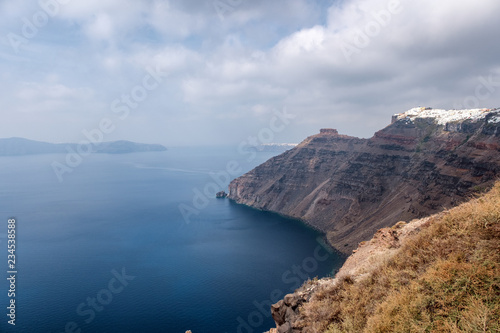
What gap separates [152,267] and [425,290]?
274 ft

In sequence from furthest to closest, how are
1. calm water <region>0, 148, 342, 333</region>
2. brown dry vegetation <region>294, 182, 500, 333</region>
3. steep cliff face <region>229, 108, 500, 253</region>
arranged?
steep cliff face <region>229, 108, 500, 253</region> < calm water <region>0, 148, 342, 333</region> < brown dry vegetation <region>294, 182, 500, 333</region>

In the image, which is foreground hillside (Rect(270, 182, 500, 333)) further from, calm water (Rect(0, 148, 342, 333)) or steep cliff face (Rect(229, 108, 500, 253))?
steep cliff face (Rect(229, 108, 500, 253))

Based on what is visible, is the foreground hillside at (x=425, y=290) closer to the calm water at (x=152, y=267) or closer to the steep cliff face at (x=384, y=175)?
the calm water at (x=152, y=267)

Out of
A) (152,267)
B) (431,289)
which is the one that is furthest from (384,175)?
(431,289)

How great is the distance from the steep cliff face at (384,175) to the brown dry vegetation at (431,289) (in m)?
68.5

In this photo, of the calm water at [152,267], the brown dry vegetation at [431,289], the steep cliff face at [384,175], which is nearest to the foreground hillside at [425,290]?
the brown dry vegetation at [431,289]

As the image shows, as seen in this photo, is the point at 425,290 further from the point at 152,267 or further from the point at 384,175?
the point at 384,175

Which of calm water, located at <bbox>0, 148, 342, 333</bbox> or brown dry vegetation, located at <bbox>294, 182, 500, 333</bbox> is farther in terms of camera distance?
calm water, located at <bbox>0, 148, 342, 333</bbox>

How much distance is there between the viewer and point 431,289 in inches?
443

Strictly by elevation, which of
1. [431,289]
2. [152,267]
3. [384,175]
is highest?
[431,289]

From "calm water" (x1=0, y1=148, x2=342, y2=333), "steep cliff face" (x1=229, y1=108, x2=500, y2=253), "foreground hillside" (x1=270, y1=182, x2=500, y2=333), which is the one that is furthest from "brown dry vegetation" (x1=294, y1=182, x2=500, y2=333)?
"steep cliff face" (x1=229, y1=108, x2=500, y2=253)

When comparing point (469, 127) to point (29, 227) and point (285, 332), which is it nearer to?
point (285, 332)

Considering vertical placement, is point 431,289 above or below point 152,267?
above

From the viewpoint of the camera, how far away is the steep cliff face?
93938 mm
